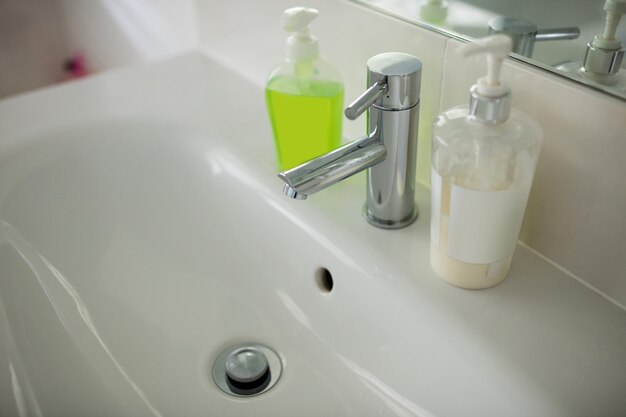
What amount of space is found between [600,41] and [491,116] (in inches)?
4.4

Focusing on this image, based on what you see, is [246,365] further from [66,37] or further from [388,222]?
[66,37]

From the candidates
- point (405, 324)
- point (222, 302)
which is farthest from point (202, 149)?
point (405, 324)

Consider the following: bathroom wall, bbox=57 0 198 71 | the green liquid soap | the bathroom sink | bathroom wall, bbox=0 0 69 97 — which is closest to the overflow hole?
the bathroom sink

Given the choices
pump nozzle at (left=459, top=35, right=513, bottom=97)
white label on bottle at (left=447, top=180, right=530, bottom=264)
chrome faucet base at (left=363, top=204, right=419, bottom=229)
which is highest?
pump nozzle at (left=459, top=35, right=513, bottom=97)

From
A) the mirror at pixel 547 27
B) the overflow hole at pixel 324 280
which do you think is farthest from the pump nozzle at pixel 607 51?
the overflow hole at pixel 324 280

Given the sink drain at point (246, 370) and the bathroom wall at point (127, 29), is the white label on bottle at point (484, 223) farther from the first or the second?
the bathroom wall at point (127, 29)

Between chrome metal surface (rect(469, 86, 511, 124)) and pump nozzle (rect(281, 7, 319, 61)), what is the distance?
6.9 inches

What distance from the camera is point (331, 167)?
459mm

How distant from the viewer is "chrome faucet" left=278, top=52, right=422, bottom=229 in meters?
0.45

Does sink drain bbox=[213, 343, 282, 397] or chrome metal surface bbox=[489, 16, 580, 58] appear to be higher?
chrome metal surface bbox=[489, 16, 580, 58]

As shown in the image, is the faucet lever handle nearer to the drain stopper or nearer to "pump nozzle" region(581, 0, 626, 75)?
"pump nozzle" region(581, 0, 626, 75)

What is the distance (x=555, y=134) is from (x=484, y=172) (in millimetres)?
73

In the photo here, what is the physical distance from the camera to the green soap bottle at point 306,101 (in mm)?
549

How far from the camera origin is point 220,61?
81cm
